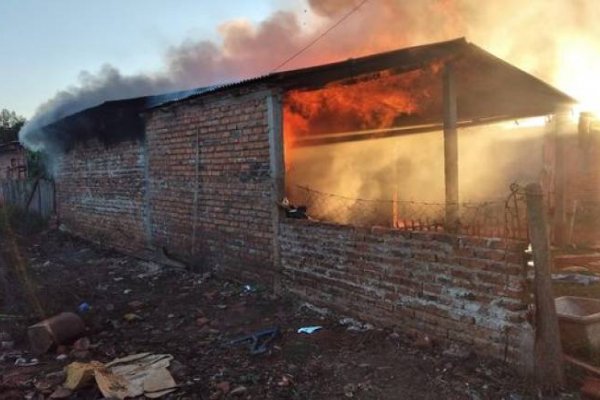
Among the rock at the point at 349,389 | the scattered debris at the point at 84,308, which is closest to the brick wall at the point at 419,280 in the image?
the rock at the point at 349,389

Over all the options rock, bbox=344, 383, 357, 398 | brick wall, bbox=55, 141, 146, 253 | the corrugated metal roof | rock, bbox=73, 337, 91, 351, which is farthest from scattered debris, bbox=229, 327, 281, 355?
brick wall, bbox=55, 141, 146, 253

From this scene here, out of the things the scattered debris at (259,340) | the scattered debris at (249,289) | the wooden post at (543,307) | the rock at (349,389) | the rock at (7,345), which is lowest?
the rock at (7,345)

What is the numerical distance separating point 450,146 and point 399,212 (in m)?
5.11

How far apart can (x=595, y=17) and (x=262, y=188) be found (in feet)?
36.3

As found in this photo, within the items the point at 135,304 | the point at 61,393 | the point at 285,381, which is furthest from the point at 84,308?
the point at 285,381

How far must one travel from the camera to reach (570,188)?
13148 mm

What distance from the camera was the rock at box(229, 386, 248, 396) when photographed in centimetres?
398

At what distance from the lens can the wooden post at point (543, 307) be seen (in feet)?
12.0

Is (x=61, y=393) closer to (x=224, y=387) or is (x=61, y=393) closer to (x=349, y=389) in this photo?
(x=224, y=387)

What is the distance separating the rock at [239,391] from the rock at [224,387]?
6cm

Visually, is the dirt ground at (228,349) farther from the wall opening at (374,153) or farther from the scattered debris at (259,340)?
the wall opening at (374,153)

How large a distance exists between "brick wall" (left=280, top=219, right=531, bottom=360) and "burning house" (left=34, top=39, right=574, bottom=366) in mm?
12

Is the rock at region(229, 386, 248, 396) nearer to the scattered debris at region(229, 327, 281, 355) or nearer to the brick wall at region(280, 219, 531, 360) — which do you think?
the scattered debris at region(229, 327, 281, 355)

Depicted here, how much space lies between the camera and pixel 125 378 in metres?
4.26
